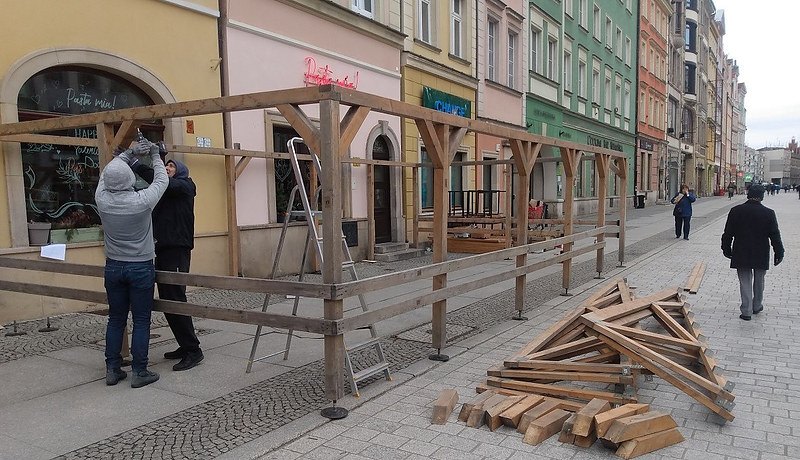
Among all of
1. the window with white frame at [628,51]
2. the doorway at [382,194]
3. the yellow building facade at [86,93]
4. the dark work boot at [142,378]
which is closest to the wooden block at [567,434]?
the dark work boot at [142,378]

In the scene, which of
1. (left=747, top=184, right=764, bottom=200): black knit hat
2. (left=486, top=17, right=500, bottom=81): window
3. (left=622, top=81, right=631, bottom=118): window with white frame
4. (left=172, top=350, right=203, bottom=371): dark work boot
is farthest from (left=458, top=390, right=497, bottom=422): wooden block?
(left=622, top=81, right=631, bottom=118): window with white frame

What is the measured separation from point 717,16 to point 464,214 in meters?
66.0

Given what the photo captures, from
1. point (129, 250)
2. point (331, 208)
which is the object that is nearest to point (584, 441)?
point (331, 208)

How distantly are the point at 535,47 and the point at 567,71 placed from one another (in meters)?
3.90

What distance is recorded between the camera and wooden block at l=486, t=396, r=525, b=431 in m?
3.78

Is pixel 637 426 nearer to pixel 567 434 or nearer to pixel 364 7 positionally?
pixel 567 434

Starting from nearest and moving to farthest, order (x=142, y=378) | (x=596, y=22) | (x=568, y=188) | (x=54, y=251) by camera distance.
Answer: (x=142, y=378), (x=54, y=251), (x=568, y=188), (x=596, y=22)

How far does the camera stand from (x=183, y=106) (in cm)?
449

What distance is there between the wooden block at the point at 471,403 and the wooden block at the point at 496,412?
5.2 inches

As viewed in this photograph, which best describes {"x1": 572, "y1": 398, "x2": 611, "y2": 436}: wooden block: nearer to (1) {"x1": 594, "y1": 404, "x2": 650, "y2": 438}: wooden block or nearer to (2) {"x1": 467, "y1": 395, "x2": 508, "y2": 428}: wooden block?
(1) {"x1": 594, "y1": 404, "x2": 650, "y2": 438}: wooden block

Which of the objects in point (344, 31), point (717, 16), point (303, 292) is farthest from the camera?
point (717, 16)

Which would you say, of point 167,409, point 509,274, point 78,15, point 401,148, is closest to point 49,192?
point 78,15

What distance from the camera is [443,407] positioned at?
155 inches

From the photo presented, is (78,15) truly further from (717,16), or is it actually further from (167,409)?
(717,16)
